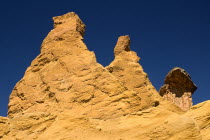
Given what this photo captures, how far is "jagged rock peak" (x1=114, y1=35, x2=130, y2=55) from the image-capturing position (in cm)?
3023

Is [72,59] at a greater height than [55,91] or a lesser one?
greater

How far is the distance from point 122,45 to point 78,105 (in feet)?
48.2

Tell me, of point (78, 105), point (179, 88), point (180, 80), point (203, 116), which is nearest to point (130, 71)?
point (78, 105)

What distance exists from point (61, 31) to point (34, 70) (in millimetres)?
2816

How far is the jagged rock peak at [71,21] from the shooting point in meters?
21.2

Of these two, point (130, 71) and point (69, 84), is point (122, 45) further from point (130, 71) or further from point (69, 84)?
point (69, 84)

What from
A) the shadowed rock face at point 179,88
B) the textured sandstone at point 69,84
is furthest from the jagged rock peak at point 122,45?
the textured sandstone at point 69,84

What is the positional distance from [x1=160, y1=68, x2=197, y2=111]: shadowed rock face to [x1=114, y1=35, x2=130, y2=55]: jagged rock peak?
8.45 m

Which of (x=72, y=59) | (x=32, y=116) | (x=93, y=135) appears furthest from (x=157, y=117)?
(x=72, y=59)

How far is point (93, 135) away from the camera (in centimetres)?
1345

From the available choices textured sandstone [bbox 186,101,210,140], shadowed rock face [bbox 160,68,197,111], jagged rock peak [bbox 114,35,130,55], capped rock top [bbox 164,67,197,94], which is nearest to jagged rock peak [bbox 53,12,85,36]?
jagged rock peak [bbox 114,35,130,55]

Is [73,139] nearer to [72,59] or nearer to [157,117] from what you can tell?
[157,117]

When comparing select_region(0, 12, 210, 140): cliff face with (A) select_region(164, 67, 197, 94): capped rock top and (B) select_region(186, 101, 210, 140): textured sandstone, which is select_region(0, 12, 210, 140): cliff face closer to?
(B) select_region(186, 101, 210, 140): textured sandstone

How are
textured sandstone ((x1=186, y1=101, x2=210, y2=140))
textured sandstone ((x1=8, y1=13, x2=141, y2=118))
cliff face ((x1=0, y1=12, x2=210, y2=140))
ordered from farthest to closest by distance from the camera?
textured sandstone ((x1=8, y1=13, x2=141, y2=118)) < cliff face ((x1=0, y1=12, x2=210, y2=140)) < textured sandstone ((x1=186, y1=101, x2=210, y2=140))
